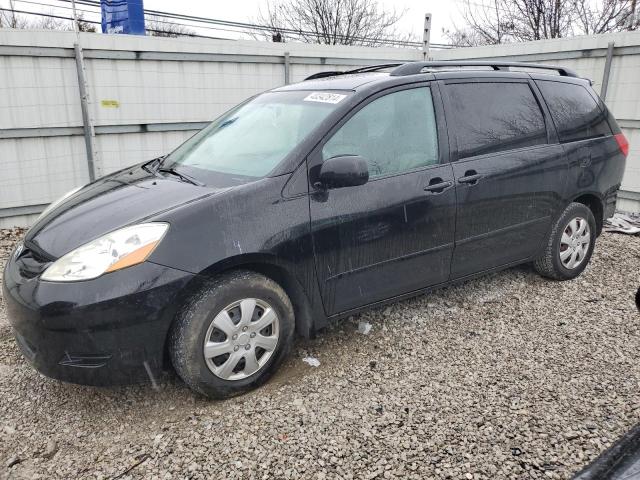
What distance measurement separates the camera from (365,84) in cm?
322

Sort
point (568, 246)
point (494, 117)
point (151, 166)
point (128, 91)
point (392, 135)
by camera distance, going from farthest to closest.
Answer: point (128, 91) < point (568, 246) < point (494, 117) < point (151, 166) < point (392, 135)

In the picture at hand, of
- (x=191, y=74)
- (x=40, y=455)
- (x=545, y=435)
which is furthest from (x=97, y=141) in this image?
(x=545, y=435)

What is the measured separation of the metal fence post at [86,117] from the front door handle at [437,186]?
4971mm

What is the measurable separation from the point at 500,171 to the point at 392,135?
918mm

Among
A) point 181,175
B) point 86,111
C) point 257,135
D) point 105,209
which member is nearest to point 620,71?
point 257,135

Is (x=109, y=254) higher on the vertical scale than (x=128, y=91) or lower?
lower

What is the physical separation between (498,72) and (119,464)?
11.9 feet

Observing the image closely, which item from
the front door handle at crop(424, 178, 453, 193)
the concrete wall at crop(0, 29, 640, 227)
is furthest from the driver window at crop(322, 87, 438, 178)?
the concrete wall at crop(0, 29, 640, 227)

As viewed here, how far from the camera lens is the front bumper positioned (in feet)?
7.75

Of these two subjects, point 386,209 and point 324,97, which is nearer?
point 386,209

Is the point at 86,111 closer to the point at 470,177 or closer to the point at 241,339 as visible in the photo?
the point at 241,339

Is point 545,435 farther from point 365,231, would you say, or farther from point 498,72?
point 498,72

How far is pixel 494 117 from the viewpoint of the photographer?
12.0ft

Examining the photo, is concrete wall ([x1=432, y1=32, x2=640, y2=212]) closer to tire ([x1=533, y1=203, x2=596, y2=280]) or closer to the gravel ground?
tire ([x1=533, y1=203, x2=596, y2=280])
